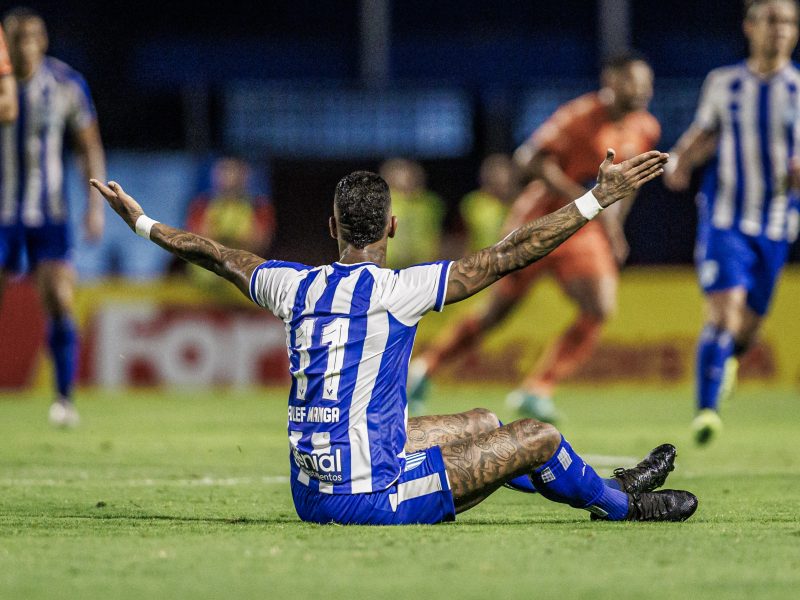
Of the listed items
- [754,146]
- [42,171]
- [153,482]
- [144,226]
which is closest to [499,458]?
[144,226]

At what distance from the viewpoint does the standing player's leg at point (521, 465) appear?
5121 millimetres

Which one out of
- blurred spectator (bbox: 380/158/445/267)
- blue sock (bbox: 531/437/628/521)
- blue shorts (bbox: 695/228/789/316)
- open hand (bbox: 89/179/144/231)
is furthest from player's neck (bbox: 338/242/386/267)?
blurred spectator (bbox: 380/158/445/267)

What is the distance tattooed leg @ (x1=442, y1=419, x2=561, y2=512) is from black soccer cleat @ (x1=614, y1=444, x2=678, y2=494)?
1.56ft

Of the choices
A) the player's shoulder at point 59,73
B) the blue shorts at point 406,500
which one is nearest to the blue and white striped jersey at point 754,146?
the player's shoulder at point 59,73

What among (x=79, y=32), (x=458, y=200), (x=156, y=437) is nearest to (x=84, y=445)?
(x=156, y=437)

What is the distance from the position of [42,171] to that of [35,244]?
511 mm

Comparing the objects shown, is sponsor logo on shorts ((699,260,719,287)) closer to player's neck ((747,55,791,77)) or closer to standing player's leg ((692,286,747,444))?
standing player's leg ((692,286,747,444))

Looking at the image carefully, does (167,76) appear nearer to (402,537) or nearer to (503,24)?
(503,24)

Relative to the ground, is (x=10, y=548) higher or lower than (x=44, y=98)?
lower

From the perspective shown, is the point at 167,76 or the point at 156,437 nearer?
the point at 156,437

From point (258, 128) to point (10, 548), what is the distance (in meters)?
15.9

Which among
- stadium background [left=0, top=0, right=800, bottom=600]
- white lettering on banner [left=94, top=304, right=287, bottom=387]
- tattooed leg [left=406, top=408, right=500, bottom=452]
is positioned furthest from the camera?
white lettering on banner [left=94, top=304, right=287, bottom=387]

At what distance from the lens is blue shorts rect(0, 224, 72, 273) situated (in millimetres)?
10344

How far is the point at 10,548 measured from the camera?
464 cm
